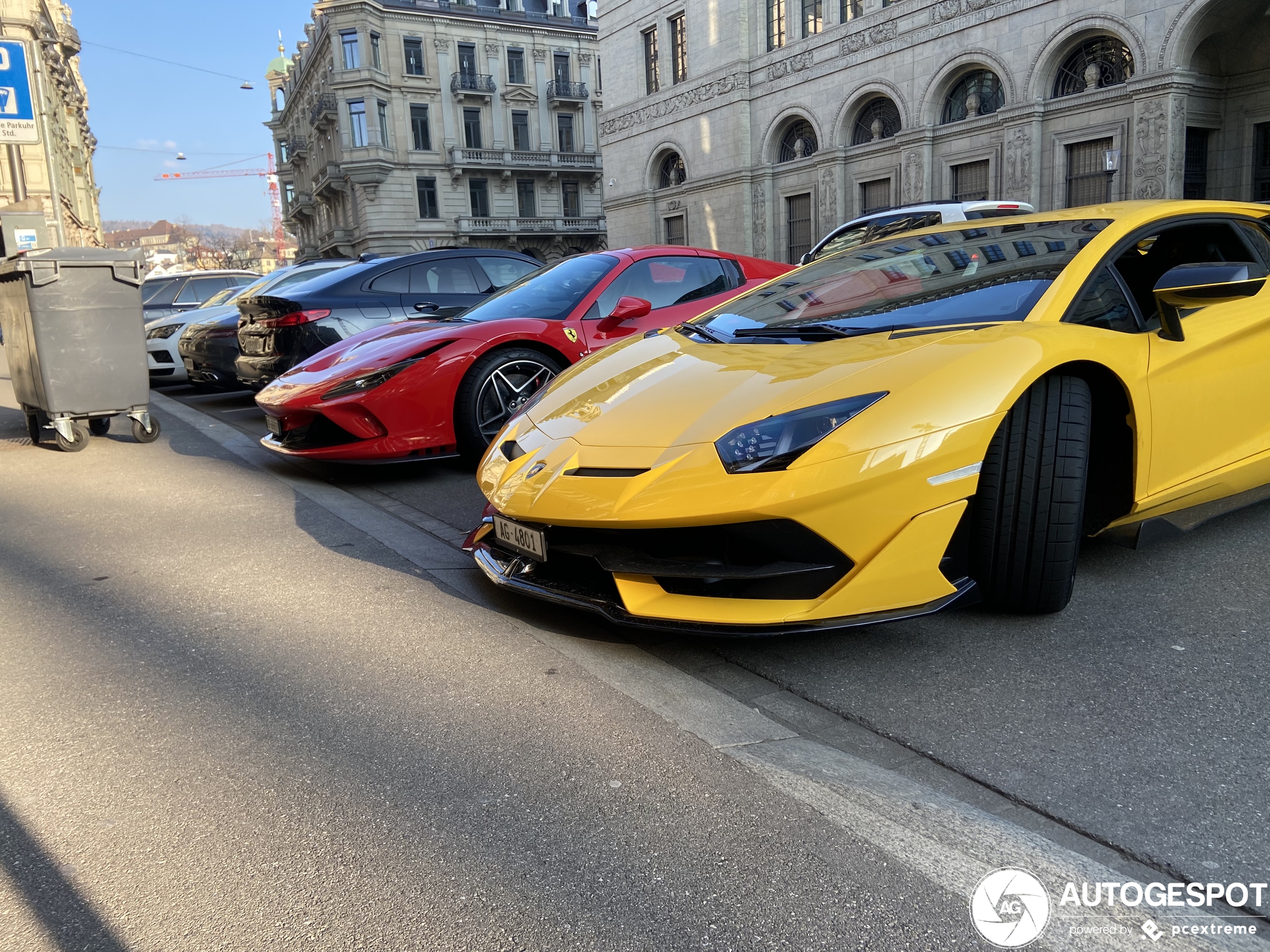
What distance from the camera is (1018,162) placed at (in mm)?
21000

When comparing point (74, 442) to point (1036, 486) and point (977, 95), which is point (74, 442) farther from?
point (977, 95)

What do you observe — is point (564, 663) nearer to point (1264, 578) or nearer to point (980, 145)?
point (1264, 578)

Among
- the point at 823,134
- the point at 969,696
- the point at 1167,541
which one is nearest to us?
the point at 969,696

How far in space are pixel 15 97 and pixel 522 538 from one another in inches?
516

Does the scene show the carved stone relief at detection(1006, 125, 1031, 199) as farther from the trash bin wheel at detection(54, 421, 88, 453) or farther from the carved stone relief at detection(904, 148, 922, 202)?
the trash bin wheel at detection(54, 421, 88, 453)

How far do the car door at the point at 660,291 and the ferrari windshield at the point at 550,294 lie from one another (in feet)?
0.42

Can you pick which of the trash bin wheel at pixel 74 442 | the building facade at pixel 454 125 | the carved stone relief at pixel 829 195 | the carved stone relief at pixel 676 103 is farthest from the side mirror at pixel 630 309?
the building facade at pixel 454 125

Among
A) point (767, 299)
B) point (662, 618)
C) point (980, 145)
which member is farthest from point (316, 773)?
point (980, 145)

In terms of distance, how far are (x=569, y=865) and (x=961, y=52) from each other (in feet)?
77.1

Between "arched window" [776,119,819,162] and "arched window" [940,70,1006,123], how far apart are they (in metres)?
4.50

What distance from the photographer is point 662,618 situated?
275 centimetres

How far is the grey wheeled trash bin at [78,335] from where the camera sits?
7.00 metres

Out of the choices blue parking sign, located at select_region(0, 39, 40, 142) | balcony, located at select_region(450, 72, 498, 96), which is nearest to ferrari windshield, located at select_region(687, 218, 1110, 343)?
blue parking sign, located at select_region(0, 39, 40, 142)

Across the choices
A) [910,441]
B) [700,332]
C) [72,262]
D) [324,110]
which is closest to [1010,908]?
[910,441]
